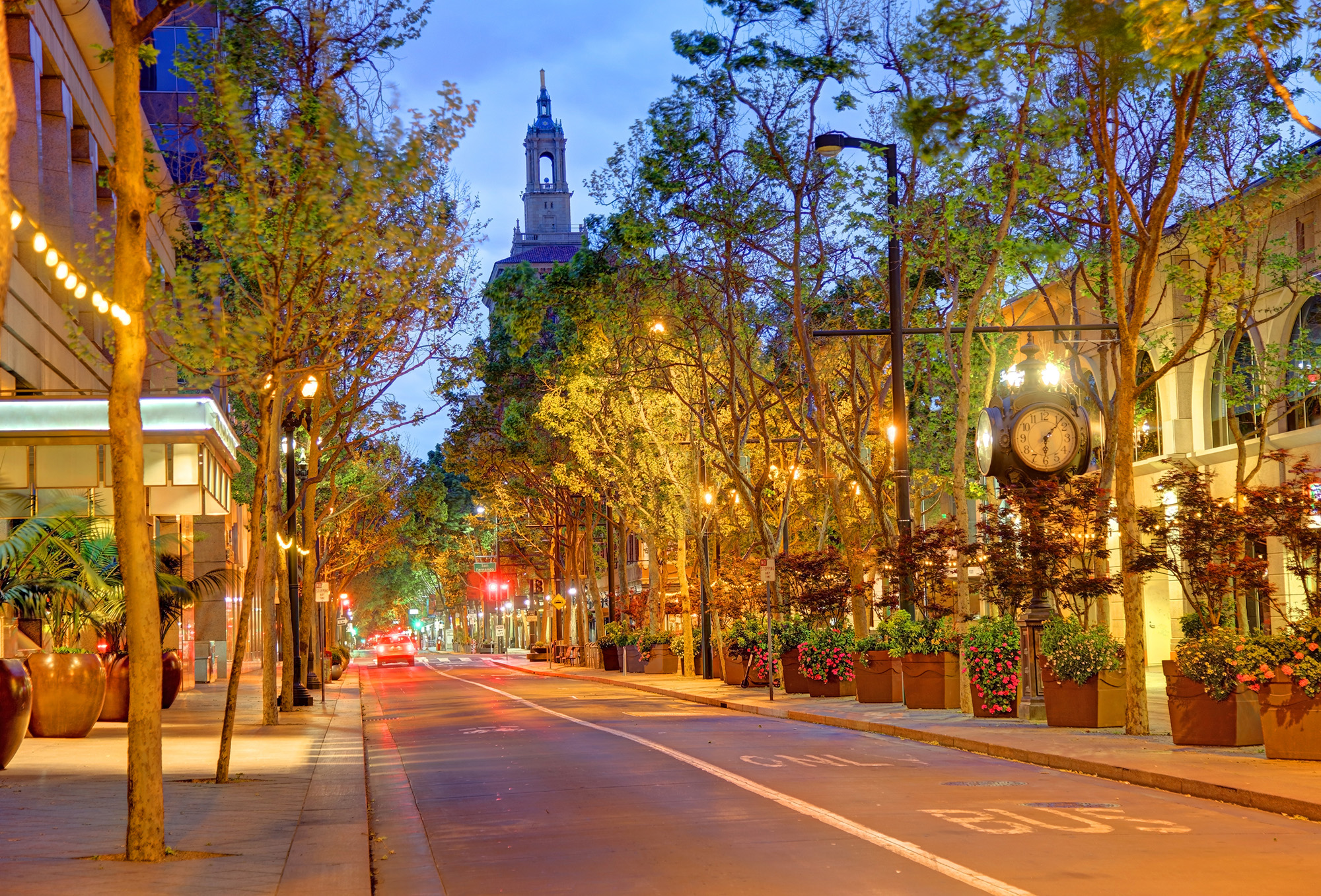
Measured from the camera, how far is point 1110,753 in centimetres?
1603

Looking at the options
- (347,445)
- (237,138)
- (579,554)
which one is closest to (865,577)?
(579,554)

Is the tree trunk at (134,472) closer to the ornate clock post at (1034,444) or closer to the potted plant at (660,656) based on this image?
the ornate clock post at (1034,444)

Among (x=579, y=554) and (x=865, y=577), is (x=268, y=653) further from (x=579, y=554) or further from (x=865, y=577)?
(x=579, y=554)

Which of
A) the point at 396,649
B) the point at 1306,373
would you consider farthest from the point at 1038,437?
the point at 396,649

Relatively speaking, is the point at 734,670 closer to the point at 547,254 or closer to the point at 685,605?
the point at 685,605

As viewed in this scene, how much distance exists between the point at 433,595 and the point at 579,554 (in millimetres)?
95976

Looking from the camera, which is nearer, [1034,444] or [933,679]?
[1034,444]

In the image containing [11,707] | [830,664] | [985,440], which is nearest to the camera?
[11,707]

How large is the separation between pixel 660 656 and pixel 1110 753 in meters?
35.1

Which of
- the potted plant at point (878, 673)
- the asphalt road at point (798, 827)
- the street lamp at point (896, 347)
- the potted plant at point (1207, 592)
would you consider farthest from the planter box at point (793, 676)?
the asphalt road at point (798, 827)

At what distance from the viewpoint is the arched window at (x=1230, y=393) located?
33.8 meters

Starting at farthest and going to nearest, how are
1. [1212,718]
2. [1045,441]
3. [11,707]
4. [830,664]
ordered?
[830,664] → [1045,441] → [1212,718] → [11,707]

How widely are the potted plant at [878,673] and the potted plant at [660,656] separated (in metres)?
22.7

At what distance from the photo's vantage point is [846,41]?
26.9 metres
